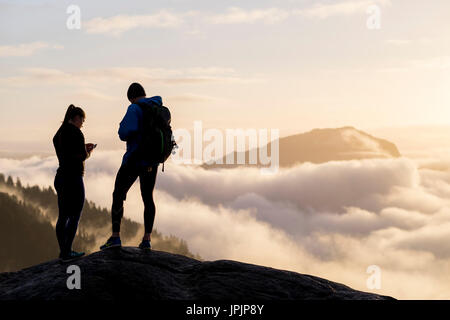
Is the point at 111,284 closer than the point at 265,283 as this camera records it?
Yes

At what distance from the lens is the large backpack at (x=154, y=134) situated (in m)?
11.1

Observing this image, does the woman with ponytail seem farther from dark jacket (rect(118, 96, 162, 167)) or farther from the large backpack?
the large backpack

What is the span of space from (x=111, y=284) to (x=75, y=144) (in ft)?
10.1

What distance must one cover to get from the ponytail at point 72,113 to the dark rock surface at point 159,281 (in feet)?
10.4

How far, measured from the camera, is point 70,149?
11086 mm

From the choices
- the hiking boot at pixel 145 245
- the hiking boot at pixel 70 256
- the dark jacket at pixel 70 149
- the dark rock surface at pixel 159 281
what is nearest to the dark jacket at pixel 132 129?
the dark jacket at pixel 70 149

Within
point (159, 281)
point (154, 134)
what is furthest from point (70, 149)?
point (159, 281)

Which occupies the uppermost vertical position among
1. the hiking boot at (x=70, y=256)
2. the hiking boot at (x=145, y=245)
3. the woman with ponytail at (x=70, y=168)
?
the woman with ponytail at (x=70, y=168)

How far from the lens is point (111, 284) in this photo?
10695mm

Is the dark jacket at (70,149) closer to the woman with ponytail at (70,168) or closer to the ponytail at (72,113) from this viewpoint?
the woman with ponytail at (70,168)
